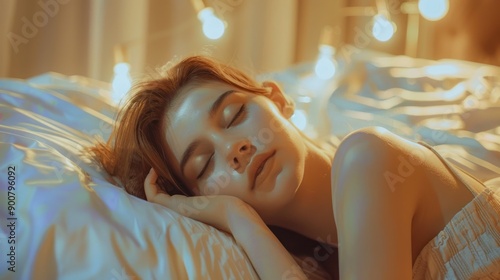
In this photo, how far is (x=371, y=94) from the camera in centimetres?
202

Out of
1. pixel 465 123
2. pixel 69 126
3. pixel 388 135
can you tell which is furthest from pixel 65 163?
pixel 465 123

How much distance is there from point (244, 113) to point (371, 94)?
0.93 metres

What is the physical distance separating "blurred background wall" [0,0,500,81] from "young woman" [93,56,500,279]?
2.32 feet

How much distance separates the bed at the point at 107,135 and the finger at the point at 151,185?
7 cm

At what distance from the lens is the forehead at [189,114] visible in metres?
1.18

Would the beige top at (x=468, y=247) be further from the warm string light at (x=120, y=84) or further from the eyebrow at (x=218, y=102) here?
the warm string light at (x=120, y=84)

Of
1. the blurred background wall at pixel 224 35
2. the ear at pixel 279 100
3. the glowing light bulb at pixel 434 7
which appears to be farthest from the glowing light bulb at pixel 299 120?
the glowing light bulb at pixel 434 7

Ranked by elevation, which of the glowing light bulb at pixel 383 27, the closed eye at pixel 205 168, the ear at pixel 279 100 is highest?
the glowing light bulb at pixel 383 27

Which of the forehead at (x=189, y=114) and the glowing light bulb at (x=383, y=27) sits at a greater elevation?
the glowing light bulb at (x=383, y=27)

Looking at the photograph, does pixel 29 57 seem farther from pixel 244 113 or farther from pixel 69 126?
pixel 244 113

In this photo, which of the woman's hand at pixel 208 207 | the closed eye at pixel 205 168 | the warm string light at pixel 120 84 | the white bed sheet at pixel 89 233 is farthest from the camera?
the warm string light at pixel 120 84

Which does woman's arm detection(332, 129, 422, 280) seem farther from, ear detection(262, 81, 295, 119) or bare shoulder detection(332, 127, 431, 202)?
ear detection(262, 81, 295, 119)

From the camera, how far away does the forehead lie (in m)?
1.18

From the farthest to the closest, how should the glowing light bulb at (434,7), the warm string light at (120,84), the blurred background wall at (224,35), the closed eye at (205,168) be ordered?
1. the glowing light bulb at (434,7)
2. the blurred background wall at (224,35)
3. the warm string light at (120,84)
4. the closed eye at (205,168)
